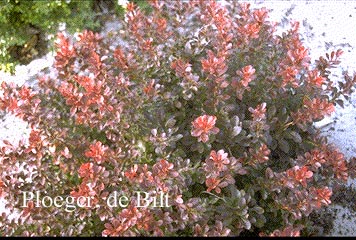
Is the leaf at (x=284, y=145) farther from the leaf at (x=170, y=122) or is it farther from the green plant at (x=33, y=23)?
the green plant at (x=33, y=23)

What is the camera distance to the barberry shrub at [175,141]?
2098mm

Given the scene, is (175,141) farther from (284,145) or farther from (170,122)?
(284,145)

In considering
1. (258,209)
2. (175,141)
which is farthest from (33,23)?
(258,209)

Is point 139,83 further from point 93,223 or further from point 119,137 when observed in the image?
point 93,223

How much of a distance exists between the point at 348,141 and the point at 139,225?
1974mm

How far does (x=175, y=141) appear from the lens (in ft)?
7.73

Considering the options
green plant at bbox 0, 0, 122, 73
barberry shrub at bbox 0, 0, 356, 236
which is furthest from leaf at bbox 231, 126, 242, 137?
green plant at bbox 0, 0, 122, 73

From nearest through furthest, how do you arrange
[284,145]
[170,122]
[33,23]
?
[170,122]
[284,145]
[33,23]

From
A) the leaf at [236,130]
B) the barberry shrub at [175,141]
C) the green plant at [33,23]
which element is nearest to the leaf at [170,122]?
the barberry shrub at [175,141]

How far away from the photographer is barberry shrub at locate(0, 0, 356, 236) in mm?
2098

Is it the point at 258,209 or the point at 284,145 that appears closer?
the point at 258,209

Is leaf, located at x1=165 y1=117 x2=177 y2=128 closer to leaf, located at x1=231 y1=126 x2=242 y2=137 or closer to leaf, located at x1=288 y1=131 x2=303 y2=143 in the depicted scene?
leaf, located at x1=231 y1=126 x2=242 y2=137

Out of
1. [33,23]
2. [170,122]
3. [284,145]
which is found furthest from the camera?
[33,23]

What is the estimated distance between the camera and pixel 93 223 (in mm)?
2340
